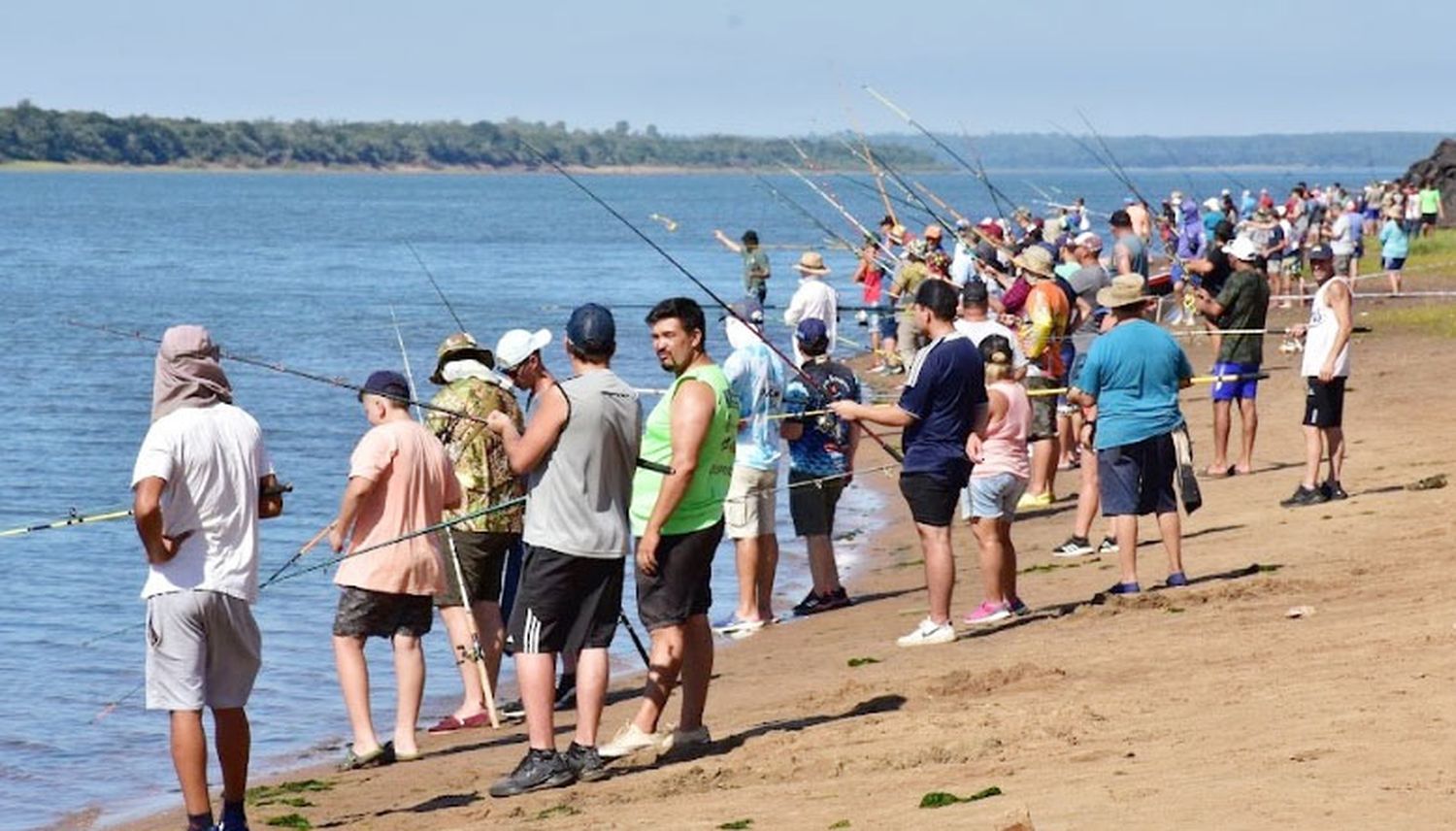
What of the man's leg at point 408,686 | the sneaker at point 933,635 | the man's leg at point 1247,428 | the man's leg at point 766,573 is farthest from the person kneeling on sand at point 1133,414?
the man's leg at point 1247,428

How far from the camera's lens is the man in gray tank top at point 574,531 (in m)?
8.36

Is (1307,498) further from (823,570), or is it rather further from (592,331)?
(592,331)

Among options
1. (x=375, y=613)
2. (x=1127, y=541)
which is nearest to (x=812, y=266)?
(x=1127, y=541)

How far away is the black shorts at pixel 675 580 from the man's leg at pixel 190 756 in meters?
1.74

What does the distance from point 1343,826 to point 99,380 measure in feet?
88.5

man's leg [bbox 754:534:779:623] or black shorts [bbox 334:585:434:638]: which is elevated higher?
black shorts [bbox 334:585:434:638]

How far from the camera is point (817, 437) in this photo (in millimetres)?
12484

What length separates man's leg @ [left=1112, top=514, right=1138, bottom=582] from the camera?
11.3 meters

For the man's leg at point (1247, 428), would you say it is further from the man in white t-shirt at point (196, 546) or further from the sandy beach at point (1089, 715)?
the man in white t-shirt at point (196, 546)

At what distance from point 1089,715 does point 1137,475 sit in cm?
285

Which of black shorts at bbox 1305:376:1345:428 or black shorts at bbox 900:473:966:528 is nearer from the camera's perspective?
black shorts at bbox 900:473:966:528

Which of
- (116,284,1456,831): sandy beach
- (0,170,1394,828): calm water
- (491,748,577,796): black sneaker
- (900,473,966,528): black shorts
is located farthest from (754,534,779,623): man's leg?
(491,748,577,796): black sneaker

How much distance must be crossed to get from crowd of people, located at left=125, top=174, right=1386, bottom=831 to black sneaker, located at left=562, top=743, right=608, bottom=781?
0.01m

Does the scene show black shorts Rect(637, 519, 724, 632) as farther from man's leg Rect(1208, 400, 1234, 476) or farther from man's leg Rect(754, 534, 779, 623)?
man's leg Rect(1208, 400, 1234, 476)
